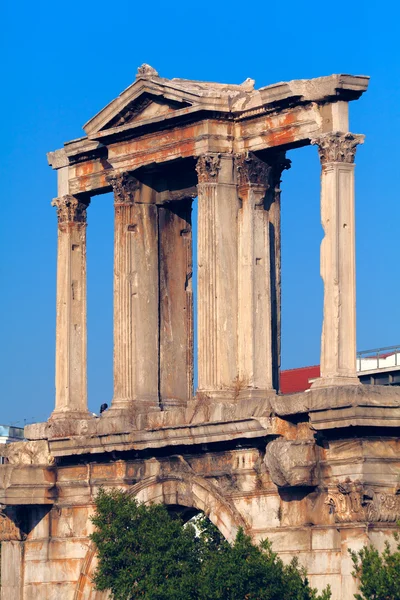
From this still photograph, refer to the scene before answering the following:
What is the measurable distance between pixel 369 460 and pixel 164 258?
29.6 ft

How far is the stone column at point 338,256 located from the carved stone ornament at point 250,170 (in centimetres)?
223

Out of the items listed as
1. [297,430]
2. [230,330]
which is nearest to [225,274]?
[230,330]

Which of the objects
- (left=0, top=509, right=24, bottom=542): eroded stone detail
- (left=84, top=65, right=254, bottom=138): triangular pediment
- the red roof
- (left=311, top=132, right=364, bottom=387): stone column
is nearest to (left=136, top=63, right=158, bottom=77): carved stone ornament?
(left=84, top=65, right=254, bottom=138): triangular pediment

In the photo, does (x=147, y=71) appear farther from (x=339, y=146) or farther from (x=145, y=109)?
(x=339, y=146)

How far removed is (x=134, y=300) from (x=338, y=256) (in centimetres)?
614

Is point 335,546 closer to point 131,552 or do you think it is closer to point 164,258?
point 131,552

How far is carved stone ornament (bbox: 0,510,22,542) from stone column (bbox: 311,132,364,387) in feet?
32.2

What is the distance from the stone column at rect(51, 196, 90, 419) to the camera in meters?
47.7

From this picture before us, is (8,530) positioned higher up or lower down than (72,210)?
lower down

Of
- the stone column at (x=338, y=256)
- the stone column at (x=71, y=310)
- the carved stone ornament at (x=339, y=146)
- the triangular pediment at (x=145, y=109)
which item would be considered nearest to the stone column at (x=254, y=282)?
the triangular pediment at (x=145, y=109)

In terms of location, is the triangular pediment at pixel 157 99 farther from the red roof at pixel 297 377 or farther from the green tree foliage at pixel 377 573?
the red roof at pixel 297 377

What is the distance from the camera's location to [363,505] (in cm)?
3947

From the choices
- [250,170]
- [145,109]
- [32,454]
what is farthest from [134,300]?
[32,454]

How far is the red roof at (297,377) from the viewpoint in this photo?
7600 centimetres
